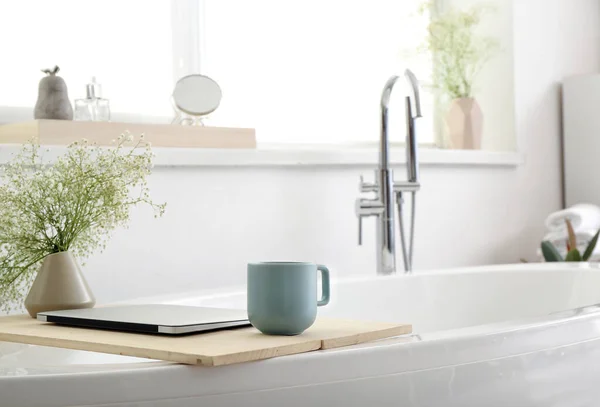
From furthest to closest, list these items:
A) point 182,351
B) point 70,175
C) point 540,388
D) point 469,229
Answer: point 469,229
point 70,175
point 540,388
point 182,351

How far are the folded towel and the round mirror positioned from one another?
3.66 ft

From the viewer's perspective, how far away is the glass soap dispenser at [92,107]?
1.86 m

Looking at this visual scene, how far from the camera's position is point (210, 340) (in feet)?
3.22

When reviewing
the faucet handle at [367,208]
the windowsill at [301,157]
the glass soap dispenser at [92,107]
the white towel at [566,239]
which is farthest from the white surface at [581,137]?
the glass soap dispenser at [92,107]

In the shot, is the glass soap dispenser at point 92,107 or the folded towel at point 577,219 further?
the folded towel at point 577,219

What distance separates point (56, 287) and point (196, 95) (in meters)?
0.80

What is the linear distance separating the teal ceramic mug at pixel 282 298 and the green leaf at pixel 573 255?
148 centimetres

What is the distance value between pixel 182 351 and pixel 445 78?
201 cm

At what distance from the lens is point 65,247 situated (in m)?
1.30

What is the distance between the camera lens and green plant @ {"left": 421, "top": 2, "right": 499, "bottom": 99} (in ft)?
9.00

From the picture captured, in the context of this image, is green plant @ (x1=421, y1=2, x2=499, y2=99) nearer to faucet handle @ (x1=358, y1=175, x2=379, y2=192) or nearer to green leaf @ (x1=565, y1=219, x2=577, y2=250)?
green leaf @ (x1=565, y1=219, x2=577, y2=250)

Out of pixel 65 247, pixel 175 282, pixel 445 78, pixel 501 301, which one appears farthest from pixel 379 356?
pixel 445 78

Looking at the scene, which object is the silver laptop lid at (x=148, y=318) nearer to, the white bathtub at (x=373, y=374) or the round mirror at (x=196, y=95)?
the white bathtub at (x=373, y=374)

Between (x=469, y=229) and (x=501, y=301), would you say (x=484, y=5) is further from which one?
(x=501, y=301)
